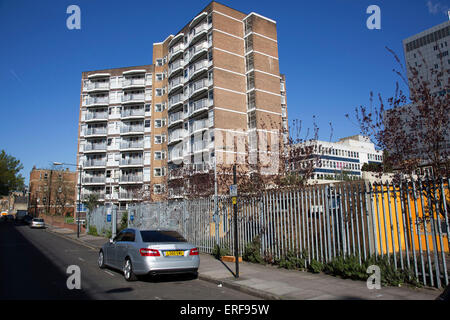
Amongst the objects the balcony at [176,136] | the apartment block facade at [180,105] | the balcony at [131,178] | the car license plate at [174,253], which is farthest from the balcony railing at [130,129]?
the car license plate at [174,253]

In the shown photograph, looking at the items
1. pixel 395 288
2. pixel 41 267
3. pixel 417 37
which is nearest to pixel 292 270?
pixel 395 288

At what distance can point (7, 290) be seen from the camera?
7676mm

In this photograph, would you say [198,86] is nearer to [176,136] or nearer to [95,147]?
[176,136]

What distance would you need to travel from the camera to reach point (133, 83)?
5672 centimetres

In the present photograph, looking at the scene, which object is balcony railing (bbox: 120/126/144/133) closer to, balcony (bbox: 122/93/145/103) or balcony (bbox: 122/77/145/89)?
balcony (bbox: 122/93/145/103)

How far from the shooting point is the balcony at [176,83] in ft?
159

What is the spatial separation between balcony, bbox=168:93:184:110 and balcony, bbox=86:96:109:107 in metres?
15.3

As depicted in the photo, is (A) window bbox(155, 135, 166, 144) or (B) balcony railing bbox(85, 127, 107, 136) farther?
(B) balcony railing bbox(85, 127, 107, 136)

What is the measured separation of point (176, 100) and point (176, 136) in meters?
5.78

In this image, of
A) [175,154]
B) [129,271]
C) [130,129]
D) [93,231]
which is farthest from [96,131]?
[129,271]

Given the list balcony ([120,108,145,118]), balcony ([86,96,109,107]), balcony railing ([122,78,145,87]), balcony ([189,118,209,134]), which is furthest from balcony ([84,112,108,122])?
balcony ([189,118,209,134])

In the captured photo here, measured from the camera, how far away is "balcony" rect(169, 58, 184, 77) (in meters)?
48.6

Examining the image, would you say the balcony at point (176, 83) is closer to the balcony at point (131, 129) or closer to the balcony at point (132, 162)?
the balcony at point (131, 129)
